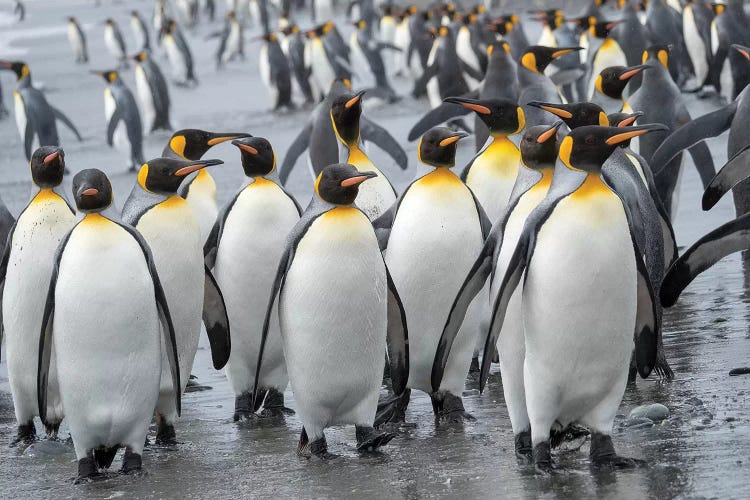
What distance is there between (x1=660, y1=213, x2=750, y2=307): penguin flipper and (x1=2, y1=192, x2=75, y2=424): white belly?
248 centimetres

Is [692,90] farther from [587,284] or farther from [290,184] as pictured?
[587,284]

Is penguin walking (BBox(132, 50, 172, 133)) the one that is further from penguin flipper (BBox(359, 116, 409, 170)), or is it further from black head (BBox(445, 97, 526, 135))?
black head (BBox(445, 97, 526, 135))

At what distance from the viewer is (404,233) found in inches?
207

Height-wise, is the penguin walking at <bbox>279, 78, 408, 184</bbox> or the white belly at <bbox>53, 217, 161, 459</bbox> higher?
the penguin walking at <bbox>279, 78, 408, 184</bbox>

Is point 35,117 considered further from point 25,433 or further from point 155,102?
point 25,433

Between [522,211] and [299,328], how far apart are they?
94cm

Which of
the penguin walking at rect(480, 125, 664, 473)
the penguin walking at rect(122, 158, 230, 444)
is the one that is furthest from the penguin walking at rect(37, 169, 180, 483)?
the penguin walking at rect(480, 125, 664, 473)

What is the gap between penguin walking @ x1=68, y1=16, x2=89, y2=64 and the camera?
30.0 metres

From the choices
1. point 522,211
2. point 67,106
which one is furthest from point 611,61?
point 67,106

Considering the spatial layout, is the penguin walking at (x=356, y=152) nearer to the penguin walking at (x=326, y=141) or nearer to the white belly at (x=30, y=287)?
the white belly at (x=30, y=287)

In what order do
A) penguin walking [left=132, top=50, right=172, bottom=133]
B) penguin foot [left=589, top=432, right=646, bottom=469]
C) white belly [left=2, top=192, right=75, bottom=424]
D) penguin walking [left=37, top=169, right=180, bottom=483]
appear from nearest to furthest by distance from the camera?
penguin foot [left=589, top=432, right=646, bottom=469] < penguin walking [left=37, top=169, right=180, bottom=483] < white belly [left=2, top=192, right=75, bottom=424] < penguin walking [left=132, top=50, right=172, bottom=133]

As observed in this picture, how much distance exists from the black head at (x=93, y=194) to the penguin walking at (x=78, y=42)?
26219 mm

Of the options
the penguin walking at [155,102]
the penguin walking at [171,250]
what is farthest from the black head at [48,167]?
the penguin walking at [155,102]

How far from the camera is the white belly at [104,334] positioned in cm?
461
